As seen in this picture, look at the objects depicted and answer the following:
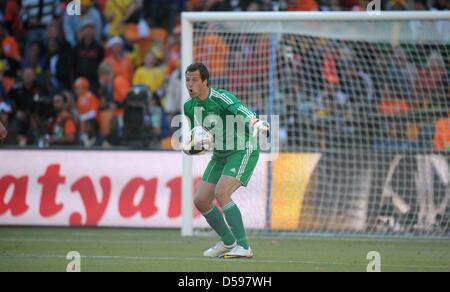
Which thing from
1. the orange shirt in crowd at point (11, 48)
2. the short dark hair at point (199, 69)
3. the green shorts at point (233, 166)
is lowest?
the green shorts at point (233, 166)

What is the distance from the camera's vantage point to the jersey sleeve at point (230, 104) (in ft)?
34.2

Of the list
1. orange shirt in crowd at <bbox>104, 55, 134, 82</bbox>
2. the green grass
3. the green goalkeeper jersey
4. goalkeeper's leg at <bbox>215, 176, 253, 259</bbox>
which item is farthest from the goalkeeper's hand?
orange shirt in crowd at <bbox>104, 55, 134, 82</bbox>

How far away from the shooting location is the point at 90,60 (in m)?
18.4

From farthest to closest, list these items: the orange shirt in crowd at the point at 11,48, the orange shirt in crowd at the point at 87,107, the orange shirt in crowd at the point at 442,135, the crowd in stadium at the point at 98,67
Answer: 1. the orange shirt in crowd at the point at 11,48
2. the orange shirt in crowd at the point at 87,107
3. the crowd in stadium at the point at 98,67
4. the orange shirt in crowd at the point at 442,135

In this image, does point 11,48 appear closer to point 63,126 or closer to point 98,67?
point 98,67

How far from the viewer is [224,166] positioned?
1083cm

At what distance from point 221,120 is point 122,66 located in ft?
26.1

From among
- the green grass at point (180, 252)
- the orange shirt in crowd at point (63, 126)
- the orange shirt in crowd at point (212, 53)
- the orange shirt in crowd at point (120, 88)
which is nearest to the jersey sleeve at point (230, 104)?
the green grass at point (180, 252)

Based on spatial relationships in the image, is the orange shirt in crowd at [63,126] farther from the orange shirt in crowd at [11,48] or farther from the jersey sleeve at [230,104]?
the jersey sleeve at [230,104]

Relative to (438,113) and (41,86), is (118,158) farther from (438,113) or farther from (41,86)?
(438,113)

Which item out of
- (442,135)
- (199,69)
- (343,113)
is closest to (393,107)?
(343,113)

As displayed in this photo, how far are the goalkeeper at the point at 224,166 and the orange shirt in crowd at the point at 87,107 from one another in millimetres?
7091
